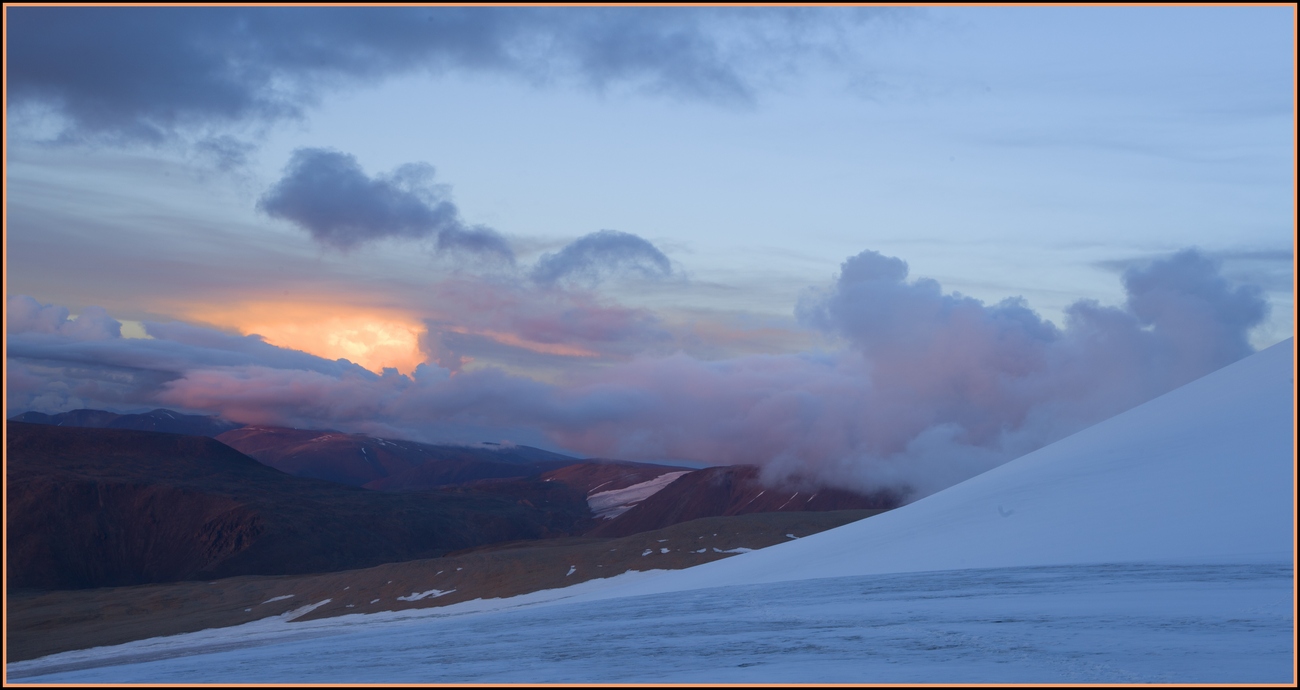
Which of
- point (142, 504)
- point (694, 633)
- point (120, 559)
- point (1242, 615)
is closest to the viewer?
point (1242, 615)

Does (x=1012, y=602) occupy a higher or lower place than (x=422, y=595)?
higher

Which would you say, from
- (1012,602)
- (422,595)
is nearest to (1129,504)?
(1012,602)

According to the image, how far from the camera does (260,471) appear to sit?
6604 inches

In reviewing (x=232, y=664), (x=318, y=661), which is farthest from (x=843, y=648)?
(x=232, y=664)

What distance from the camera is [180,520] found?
5103 inches

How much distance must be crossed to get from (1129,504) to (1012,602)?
346 cm

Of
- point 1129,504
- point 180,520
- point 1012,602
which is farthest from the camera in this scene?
point 180,520

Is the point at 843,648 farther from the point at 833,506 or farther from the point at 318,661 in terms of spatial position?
the point at 833,506

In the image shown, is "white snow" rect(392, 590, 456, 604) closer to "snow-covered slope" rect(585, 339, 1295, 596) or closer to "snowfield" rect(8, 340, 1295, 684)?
"snow-covered slope" rect(585, 339, 1295, 596)

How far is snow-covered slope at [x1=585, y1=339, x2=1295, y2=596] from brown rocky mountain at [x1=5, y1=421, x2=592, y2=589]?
115610mm

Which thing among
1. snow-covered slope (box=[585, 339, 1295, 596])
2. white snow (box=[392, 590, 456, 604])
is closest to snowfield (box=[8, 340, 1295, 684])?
snow-covered slope (box=[585, 339, 1295, 596])

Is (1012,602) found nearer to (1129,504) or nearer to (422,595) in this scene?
(1129,504)

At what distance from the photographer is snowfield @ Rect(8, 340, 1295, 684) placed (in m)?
Answer: 6.06

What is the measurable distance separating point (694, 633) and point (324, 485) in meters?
169
